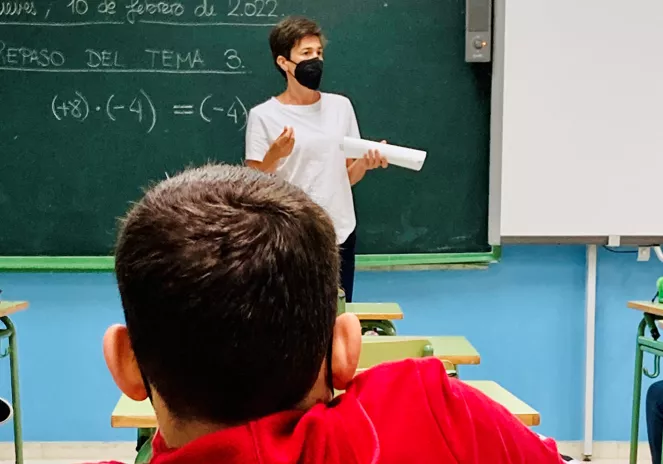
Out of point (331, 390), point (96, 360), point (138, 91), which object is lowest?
point (96, 360)

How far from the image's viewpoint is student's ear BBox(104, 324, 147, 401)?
62cm

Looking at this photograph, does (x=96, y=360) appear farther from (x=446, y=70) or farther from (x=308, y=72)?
(x=446, y=70)

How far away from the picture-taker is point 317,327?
602mm

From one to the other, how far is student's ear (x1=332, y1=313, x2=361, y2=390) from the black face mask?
93.9 inches

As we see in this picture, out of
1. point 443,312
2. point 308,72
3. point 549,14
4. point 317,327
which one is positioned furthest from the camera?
point 443,312

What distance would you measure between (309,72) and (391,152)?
1.64 feet

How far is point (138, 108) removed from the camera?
3.24 m

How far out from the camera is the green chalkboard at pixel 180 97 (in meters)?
3.21

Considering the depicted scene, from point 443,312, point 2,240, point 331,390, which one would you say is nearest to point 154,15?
point 2,240

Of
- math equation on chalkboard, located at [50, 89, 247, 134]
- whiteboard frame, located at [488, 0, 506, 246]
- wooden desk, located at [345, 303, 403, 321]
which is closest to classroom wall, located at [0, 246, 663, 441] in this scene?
whiteboard frame, located at [488, 0, 506, 246]

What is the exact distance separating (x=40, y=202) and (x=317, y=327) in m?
2.98

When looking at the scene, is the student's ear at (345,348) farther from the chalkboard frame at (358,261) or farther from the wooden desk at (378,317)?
the chalkboard frame at (358,261)

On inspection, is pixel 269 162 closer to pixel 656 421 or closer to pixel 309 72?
pixel 309 72

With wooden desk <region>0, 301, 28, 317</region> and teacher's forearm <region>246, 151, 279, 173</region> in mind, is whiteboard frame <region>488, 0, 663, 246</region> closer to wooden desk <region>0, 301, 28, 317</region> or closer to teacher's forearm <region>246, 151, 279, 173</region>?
teacher's forearm <region>246, 151, 279, 173</region>
